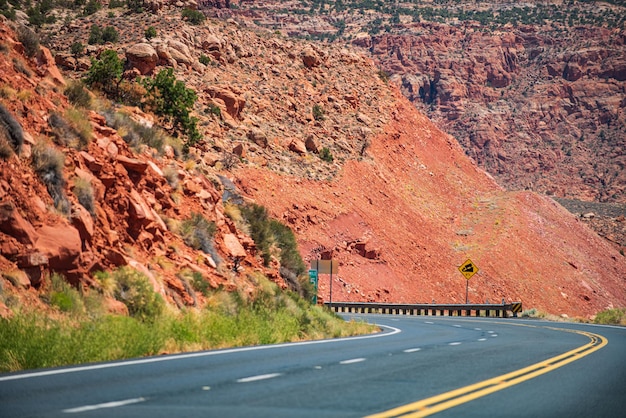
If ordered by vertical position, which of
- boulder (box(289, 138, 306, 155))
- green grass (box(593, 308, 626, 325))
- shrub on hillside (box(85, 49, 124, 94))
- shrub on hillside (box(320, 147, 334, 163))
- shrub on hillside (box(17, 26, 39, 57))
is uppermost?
shrub on hillside (box(85, 49, 124, 94))

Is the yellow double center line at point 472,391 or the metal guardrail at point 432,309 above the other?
the yellow double center line at point 472,391

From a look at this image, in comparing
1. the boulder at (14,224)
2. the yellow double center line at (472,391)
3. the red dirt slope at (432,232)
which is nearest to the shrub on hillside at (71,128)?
the boulder at (14,224)

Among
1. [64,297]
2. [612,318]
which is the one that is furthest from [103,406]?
[612,318]

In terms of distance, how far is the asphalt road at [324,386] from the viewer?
7844mm

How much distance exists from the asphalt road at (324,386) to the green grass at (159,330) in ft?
2.44

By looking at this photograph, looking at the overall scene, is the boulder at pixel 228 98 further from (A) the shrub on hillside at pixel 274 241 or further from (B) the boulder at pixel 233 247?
(B) the boulder at pixel 233 247

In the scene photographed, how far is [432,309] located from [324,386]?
3813cm

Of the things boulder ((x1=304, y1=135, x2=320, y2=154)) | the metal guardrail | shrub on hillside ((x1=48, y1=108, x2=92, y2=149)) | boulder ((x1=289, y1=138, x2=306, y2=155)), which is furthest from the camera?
boulder ((x1=304, y1=135, x2=320, y2=154))

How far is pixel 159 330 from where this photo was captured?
47.8 ft

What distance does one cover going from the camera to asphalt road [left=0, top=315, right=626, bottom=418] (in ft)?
25.7

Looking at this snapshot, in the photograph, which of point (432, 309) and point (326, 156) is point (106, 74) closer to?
point (432, 309)

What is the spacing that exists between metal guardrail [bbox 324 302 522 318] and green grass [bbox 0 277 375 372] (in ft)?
73.3

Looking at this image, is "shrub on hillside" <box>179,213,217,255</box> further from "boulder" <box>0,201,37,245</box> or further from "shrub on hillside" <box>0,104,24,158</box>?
"boulder" <box>0,201,37,245</box>

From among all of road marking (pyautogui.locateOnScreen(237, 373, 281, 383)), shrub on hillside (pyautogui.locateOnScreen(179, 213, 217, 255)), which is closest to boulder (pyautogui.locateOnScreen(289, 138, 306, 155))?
shrub on hillside (pyautogui.locateOnScreen(179, 213, 217, 255))
